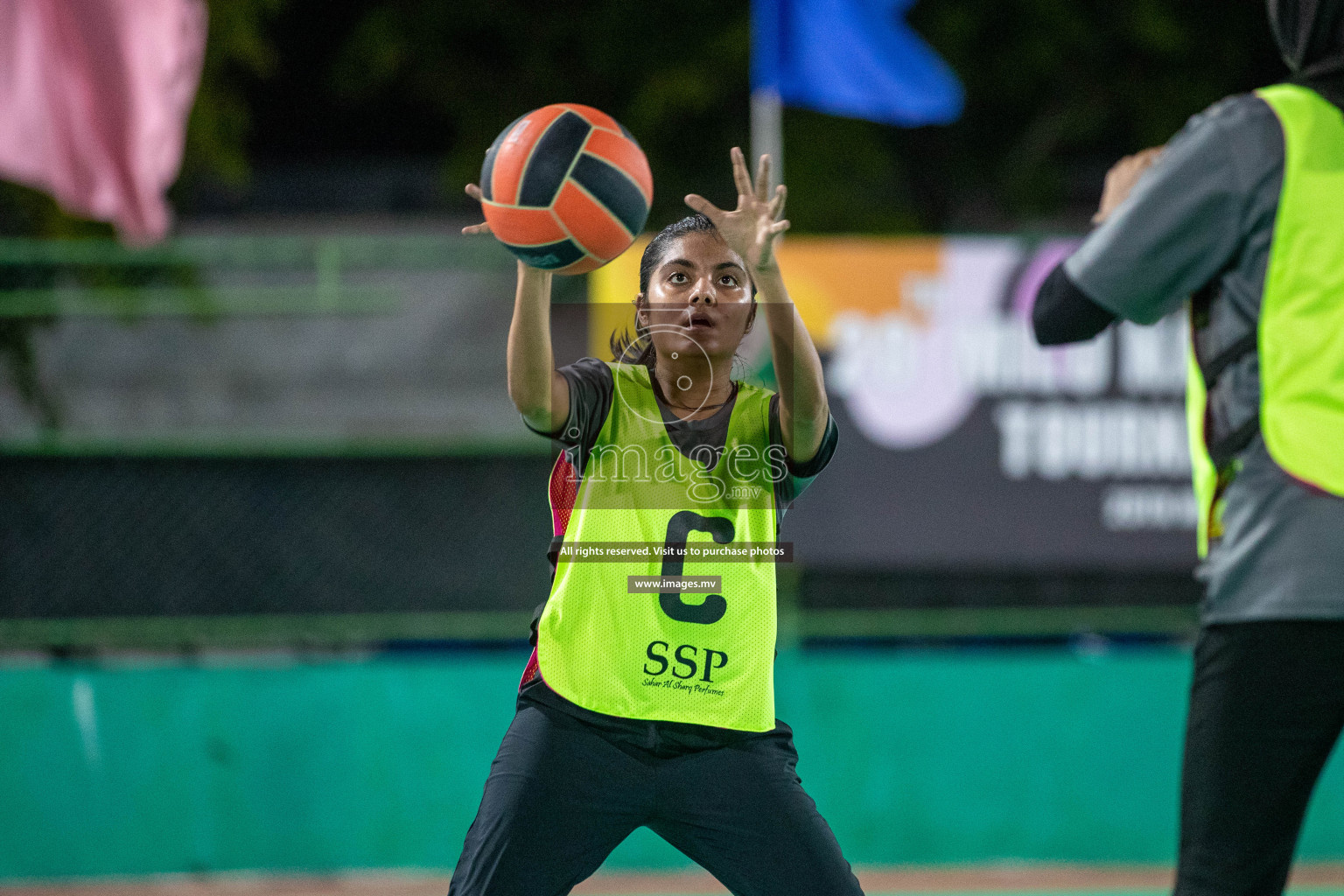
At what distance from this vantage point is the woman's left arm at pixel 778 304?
8.39 feet

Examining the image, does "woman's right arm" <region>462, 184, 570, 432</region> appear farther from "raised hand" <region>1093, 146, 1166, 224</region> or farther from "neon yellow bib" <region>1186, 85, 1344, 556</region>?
"neon yellow bib" <region>1186, 85, 1344, 556</region>

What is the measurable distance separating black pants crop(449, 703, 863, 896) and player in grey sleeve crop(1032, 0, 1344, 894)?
74cm

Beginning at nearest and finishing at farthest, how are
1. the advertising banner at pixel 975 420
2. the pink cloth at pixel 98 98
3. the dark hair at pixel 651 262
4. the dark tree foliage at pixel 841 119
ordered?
the dark hair at pixel 651 262 < the advertising banner at pixel 975 420 < the pink cloth at pixel 98 98 < the dark tree foliage at pixel 841 119

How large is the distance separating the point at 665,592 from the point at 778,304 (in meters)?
0.65

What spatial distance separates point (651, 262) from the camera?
298 centimetres

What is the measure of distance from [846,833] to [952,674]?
0.92m

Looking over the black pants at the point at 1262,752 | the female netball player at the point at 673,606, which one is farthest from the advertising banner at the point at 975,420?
the black pants at the point at 1262,752

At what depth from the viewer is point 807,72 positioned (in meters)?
6.92

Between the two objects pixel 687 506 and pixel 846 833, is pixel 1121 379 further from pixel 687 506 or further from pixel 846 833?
pixel 687 506

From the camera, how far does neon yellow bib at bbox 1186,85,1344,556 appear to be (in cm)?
232

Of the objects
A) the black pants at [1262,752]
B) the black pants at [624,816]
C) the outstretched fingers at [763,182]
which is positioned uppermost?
the outstretched fingers at [763,182]

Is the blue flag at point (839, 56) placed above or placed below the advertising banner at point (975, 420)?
above

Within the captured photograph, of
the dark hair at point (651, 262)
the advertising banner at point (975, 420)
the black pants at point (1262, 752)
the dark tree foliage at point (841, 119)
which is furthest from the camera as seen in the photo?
the dark tree foliage at point (841, 119)

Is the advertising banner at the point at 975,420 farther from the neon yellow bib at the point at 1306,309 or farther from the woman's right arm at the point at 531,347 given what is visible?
the neon yellow bib at the point at 1306,309
